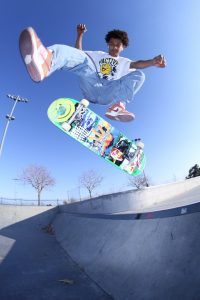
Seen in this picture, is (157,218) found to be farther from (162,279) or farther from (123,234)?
(162,279)

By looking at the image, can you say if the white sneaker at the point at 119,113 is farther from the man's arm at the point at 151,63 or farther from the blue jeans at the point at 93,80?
the man's arm at the point at 151,63

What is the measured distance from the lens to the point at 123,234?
5750 millimetres

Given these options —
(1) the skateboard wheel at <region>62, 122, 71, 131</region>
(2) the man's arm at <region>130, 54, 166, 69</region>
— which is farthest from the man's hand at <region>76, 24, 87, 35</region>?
(1) the skateboard wheel at <region>62, 122, 71, 131</region>

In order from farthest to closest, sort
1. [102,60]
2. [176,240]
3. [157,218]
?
[157,218], [102,60], [176,240]

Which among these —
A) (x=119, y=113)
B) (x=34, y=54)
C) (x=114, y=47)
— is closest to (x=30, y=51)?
(x=34, y=54)

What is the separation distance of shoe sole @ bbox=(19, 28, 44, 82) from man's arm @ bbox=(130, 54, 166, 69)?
1.85 metres

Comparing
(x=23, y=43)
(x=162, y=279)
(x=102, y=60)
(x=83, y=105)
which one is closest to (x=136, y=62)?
(x=102, y=60)

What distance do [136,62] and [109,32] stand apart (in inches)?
31.3

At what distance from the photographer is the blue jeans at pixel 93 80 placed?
405 centimetres

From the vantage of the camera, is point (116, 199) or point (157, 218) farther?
point (116, 199)

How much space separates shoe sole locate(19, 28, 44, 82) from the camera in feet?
10.9

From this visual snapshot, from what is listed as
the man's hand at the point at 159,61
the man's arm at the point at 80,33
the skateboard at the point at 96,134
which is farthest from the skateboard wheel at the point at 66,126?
the man's hand at the point at 159,61

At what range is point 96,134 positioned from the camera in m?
6.52

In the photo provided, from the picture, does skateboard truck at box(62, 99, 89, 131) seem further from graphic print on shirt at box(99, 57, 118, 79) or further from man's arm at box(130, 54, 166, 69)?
man's arm at box(130, 54, 166, 69)
